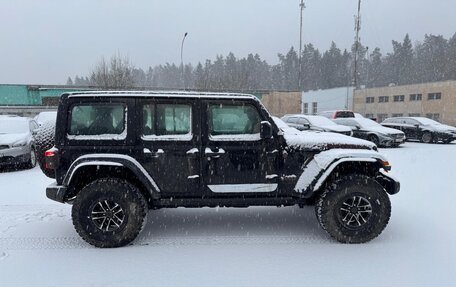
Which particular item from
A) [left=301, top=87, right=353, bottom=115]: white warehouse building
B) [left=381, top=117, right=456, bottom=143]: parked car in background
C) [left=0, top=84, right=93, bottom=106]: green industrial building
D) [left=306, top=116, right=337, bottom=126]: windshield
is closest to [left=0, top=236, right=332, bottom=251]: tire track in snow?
[left=306, top=116, right=337, bottom=126]: windshield

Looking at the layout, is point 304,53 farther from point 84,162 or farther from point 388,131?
point 84,162

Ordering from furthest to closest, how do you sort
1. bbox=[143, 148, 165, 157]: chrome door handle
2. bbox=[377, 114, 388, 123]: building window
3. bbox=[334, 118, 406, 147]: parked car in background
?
bbox=[377, 114, 388, 123]: building window
bbox=[334, 118, 406, 147]: parked car in background
bbox=[143, 148, 165, 157]: chrome door handle

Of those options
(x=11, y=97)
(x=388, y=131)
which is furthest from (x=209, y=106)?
(x=11, y=97)

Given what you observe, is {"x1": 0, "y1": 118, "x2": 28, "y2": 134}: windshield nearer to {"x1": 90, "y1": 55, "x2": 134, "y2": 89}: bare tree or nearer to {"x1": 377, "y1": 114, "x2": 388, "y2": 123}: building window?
{"x1": 90, "y1": 55, "x2": 134, "y2": 89}: bare tree

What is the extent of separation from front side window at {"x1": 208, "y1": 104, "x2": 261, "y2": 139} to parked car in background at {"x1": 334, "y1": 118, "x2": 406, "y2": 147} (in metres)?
12.9

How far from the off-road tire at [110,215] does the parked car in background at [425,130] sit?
17.7m

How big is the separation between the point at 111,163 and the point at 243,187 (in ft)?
5.30

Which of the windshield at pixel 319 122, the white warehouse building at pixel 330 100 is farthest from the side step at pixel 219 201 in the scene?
the white warehouse building at pixel 330 100

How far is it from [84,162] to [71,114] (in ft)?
2.05

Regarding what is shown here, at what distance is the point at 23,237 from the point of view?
4.72 meters

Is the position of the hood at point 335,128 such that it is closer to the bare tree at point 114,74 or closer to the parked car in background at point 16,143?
the parked car in background at point 16,143

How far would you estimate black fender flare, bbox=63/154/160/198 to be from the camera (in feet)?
13.9

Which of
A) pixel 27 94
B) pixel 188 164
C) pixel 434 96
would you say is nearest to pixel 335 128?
pixel 188 164

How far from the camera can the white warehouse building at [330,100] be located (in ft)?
163
